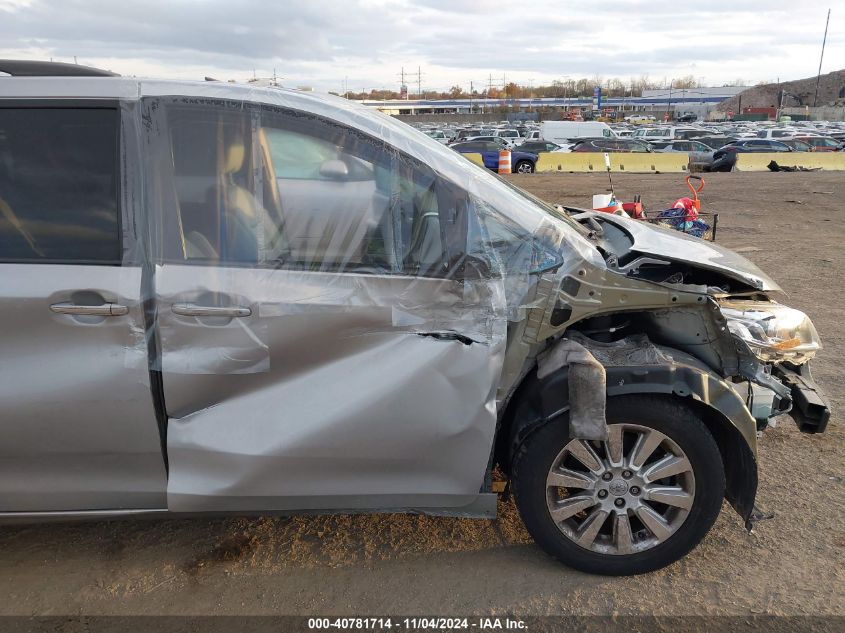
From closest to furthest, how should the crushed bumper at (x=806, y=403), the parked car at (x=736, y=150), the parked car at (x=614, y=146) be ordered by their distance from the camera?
the crushed bumper at (x=806, y=403), the parked car at (x=736, y=150), the parked car at (x=614, y=146)

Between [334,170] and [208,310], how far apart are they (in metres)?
0.75

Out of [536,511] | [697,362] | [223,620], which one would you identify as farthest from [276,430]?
[697,362]

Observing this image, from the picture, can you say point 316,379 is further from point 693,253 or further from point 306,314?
point 693,253

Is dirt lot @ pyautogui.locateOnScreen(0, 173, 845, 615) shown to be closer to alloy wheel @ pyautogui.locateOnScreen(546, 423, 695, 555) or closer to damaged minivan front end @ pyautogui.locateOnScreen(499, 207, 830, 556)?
alloy wheel @ pyautogui.locateOnScreen(546, 423, 695, 555)

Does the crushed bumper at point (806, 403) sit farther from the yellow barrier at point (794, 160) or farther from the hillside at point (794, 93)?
the hillside at point (794, 93)

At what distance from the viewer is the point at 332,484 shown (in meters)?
2.62

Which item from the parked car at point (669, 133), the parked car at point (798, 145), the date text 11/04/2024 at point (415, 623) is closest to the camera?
the date text 11/04/2024 at point (415, 623)

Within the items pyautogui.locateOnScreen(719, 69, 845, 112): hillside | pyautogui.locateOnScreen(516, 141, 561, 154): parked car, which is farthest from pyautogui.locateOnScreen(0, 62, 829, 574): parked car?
pyautogui.locateOnScreen(719, 69, 845, 112): hillside

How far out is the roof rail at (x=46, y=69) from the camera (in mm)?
2661

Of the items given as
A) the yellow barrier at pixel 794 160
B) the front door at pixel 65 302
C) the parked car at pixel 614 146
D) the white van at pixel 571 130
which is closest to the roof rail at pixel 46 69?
the front door at pixel 65 302

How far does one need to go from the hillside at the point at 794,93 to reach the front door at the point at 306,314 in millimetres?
118501

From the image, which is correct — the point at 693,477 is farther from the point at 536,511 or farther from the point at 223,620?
the point at 223,620

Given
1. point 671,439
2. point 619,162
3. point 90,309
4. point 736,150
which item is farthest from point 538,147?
point 90,309

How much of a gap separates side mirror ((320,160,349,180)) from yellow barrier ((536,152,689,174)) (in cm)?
2257
